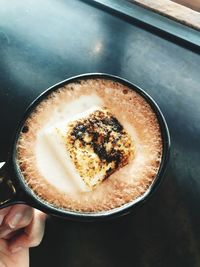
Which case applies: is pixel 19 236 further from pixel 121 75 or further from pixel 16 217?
pixel 121 75

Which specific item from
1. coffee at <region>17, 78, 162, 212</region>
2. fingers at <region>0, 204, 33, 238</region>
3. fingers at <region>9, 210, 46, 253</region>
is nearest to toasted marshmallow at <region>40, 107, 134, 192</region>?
coffee at <region>17, 78, 162, 212</region>

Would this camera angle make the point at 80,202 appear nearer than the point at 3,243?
Yes

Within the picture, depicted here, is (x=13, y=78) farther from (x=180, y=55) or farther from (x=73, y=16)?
(x=180, y=55)

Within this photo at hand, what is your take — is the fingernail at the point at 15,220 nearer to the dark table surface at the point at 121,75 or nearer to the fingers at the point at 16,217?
the fingers at the point at 16,217

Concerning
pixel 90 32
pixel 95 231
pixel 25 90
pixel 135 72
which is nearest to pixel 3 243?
pixel 95 231

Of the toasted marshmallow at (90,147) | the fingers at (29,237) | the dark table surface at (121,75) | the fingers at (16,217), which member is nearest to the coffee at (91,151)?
the toasted marshmallow at (90,147)
